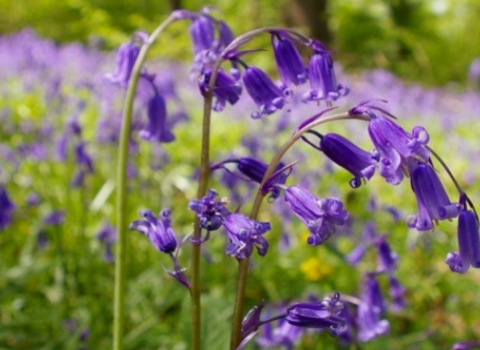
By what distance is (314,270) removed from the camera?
11.8 ft

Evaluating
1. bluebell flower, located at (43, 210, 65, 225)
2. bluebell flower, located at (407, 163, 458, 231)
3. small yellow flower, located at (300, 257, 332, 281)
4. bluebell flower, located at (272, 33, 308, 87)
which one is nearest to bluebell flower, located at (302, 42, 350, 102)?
bluebell flower, located at (272, 33, 308, 87)

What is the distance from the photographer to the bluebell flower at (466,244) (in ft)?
4.30

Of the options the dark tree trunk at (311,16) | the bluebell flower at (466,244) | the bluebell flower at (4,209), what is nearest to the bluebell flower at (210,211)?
the bluebell flower at (466,244)

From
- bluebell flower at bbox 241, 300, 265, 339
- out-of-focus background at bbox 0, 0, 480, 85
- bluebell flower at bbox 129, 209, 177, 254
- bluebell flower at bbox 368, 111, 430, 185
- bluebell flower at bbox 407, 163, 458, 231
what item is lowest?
out-of-focus background at bbox 0, 0, 480, 85

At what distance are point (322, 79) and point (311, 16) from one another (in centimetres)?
1382

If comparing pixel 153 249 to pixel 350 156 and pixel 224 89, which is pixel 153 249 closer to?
pixel 224 89

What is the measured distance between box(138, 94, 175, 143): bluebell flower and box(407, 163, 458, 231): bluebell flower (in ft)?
2.84

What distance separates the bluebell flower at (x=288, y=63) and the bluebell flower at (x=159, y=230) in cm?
42

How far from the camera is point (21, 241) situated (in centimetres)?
393

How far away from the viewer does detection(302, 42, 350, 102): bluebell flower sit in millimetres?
1491

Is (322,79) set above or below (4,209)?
above

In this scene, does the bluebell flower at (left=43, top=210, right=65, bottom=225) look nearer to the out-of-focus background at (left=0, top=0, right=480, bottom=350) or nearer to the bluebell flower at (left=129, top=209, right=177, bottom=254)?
→ the out-of-focus background at (left=0, top=0, right=480, bottom=350)

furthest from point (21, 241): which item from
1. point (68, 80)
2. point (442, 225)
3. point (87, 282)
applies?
point (68, 80)

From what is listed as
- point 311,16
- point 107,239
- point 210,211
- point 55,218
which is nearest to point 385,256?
point 210,211
